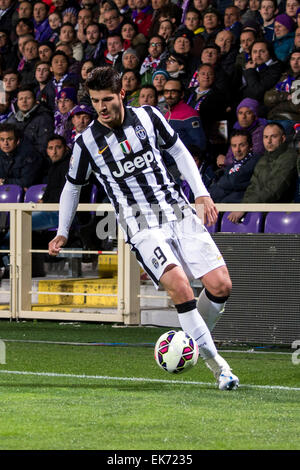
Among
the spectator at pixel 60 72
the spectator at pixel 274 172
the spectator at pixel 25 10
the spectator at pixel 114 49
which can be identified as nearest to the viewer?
the spectator at pixel 274 172

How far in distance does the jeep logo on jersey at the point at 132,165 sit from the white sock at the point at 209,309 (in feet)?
3.12

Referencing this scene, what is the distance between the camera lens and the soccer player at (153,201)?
6.52 metres

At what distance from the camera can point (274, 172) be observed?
10625 millimetres

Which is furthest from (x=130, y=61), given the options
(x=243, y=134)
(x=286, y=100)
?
(x=243, y=134)

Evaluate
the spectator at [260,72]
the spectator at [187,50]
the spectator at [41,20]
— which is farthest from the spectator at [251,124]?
the spectator at [41,20]

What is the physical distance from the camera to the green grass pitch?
465 cm

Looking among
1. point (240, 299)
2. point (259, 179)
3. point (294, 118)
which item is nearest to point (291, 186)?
point (259, 179)

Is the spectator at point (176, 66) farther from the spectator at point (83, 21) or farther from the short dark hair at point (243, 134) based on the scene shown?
the spectator at point (83, 21)

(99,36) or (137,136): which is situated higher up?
(99,36)

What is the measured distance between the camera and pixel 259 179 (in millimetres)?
10859

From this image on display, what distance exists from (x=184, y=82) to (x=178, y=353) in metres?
7.45
